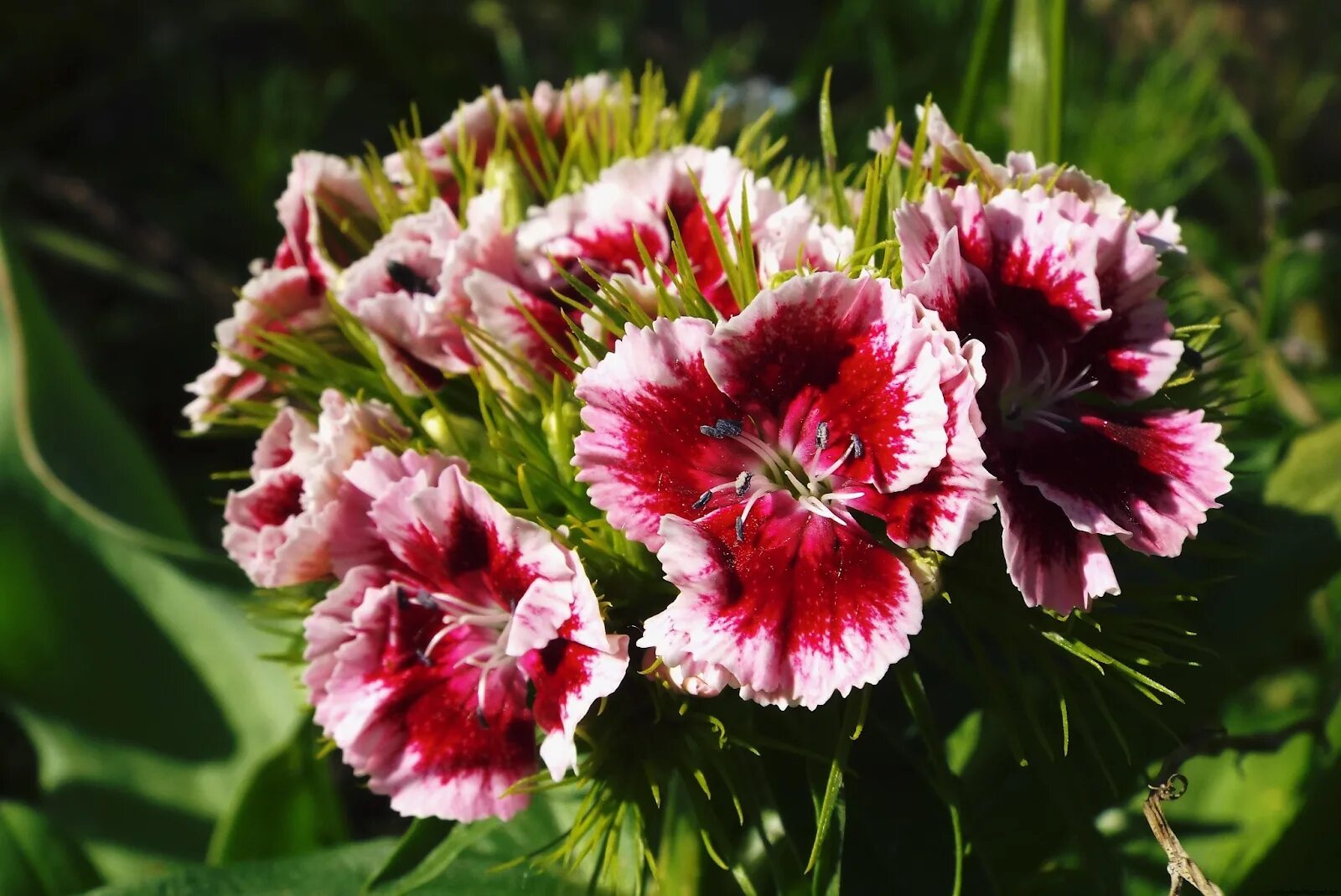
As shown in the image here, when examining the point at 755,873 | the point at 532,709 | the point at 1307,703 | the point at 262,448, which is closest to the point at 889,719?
the point at 755,873

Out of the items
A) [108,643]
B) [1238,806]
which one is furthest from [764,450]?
[108,643]

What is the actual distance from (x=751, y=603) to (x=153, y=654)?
1.15 meters

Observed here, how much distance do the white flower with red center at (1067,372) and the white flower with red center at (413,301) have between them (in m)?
0.36

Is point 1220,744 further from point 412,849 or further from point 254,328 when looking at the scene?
point 254,328

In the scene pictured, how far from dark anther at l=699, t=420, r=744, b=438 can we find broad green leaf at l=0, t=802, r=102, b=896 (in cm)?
101

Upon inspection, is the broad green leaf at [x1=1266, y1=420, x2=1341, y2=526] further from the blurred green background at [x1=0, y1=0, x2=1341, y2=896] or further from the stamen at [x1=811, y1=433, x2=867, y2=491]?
→ the stamen at [x1=811, y1=433, x2=867, y2=491]

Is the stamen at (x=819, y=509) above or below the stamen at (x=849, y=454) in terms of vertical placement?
below

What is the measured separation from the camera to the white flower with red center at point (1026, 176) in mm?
870

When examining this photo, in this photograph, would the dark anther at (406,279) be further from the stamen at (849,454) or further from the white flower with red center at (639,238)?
the stamen at (849,454)

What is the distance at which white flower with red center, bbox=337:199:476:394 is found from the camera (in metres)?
0.90

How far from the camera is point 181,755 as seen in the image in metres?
1.59

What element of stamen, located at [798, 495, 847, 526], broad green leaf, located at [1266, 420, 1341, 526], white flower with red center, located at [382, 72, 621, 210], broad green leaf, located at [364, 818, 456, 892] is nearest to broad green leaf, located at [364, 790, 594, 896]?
broad green leaf, located at [364, 818, 456, 892]

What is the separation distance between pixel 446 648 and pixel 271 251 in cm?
→ 235

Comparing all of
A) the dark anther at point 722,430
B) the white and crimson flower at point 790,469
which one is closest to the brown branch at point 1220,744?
the white and crimson flower at point 790,469
